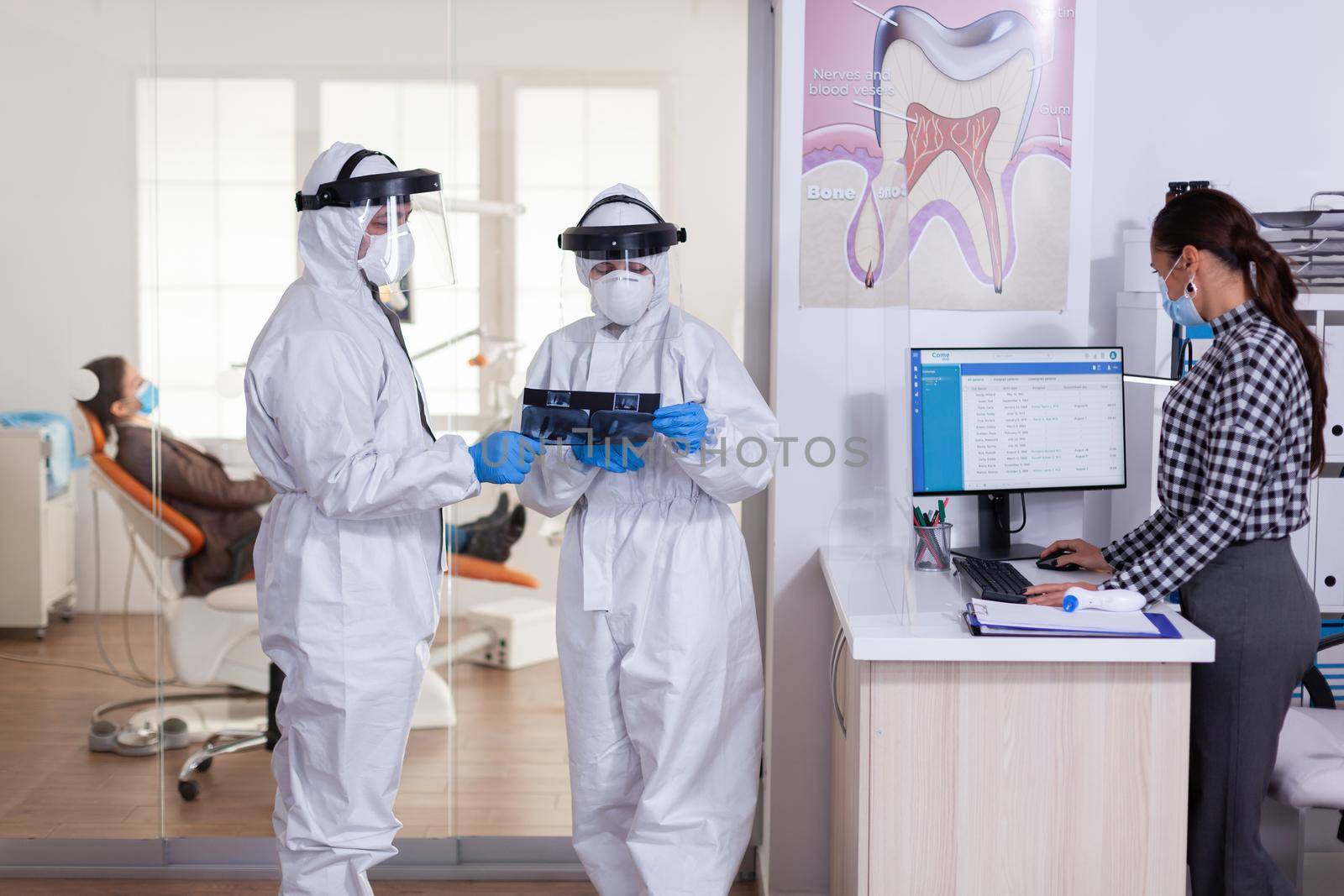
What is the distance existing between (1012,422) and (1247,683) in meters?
0.68

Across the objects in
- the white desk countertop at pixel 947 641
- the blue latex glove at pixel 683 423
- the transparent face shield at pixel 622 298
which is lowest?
the white desk countertop at pixel 947 641

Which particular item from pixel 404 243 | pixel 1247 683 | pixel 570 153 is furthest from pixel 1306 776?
pixel 570 153

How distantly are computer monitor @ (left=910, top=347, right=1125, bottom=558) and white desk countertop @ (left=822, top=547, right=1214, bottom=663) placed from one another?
0.39 metres

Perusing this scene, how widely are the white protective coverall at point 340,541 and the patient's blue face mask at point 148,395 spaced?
0.97 meters

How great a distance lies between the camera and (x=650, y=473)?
2002 mm

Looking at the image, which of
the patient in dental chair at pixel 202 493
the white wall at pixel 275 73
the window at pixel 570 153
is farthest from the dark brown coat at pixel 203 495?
the window at pixel 570 153

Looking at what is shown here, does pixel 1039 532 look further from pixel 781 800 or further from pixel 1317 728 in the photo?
pixel 781 800

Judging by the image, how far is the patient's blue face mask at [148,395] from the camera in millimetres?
2641

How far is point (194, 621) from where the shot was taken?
2.71m

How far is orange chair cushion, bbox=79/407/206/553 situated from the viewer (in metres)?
2.65

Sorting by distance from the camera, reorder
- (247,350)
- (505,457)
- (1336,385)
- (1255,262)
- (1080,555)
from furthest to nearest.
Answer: (247,350) < (1336,385) < (1080,555) < (505,457) < (1255,262)

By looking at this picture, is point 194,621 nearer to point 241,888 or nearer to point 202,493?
point 202,493

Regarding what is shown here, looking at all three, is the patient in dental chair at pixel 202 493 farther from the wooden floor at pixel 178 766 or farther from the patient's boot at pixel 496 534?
the wooden floor at pixel 178 766

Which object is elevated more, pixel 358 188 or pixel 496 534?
pixel 358 188
